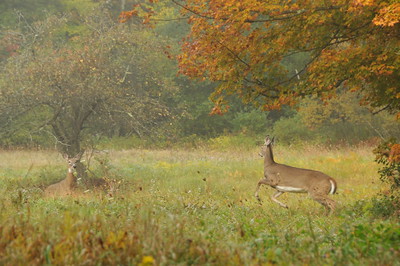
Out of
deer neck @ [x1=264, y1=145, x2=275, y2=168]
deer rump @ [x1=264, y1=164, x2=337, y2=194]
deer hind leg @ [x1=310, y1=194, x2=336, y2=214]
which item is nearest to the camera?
deer hind leg @ [x1=310, y1=194, x2=336, y2=214]

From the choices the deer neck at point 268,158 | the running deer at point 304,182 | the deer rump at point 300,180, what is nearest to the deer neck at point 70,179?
the deer neck at point 268,158

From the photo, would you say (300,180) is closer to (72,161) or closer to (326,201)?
(326,201)

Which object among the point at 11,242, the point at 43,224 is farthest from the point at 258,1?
the point at 11,242

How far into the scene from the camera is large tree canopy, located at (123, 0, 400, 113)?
31.1 feet

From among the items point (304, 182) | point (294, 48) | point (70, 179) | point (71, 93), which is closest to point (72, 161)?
point (70, 179)

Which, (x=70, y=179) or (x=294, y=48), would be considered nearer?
(x=294, y=48)

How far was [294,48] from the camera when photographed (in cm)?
1070

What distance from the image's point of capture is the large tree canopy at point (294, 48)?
9.48 metres

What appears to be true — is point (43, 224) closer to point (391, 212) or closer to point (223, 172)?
point (391, 212)

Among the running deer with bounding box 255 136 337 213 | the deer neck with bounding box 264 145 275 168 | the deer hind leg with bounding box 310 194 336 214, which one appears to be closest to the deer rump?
the running deer with bounding box 255 136 337 213

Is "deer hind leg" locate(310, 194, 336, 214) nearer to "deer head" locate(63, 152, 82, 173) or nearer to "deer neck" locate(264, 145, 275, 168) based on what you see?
"deer neck" locate(264, 145, 275, 168)

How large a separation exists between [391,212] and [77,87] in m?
11.6

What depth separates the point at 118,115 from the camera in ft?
63.7

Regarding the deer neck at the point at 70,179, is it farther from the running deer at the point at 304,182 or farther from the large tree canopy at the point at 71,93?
the running deer at the point at 304,182
